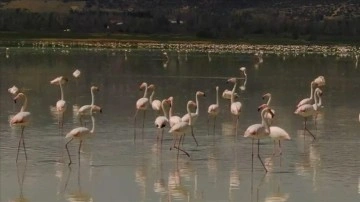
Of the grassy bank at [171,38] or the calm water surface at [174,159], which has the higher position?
the calm water surface at [174,159]

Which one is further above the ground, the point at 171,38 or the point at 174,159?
the point at 174,159

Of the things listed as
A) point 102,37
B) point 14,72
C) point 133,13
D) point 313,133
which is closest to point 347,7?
point 133,13

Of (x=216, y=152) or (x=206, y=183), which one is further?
(x=216, y=152)

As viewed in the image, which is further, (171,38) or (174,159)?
(171,38)

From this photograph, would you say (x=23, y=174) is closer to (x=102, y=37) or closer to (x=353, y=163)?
(x=353, y=163)

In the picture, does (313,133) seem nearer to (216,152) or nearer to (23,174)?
(216,152)

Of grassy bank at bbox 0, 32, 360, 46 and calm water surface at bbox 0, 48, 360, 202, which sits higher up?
calm water surface at bbox 0, 48, 360, 202

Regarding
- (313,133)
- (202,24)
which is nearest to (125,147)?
(313,133)

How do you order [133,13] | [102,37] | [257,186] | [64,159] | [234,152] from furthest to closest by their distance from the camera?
[133,13] → [102,37] → [234,152] → [64,159] → [257,186]

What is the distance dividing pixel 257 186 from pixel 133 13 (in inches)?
5041

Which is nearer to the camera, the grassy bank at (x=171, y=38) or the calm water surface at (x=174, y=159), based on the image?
the calm water surface at (x=174, y=159)

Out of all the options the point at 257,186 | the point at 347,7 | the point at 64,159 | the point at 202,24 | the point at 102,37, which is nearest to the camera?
the point at 257,186

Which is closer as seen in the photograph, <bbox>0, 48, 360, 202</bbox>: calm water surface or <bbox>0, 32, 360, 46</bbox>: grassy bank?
<bbox>0, 48, 360, 202</bbox>: calm water surface

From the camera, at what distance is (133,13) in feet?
465
